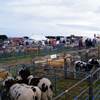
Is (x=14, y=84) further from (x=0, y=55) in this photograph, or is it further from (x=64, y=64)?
(x=0, y=55)

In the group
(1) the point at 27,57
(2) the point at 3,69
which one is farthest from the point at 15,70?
(1) the point at 27,57

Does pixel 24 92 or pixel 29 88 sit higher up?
pixel 29 88

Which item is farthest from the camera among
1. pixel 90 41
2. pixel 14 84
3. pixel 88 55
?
pixel 90 41

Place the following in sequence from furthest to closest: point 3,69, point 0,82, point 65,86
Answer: point 65,86, point 3,69, point 0,82

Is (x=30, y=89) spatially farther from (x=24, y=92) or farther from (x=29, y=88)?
(x=24, y=92)

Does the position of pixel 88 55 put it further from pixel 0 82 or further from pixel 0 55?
pixel 0 82

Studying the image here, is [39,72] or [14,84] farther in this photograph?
[39,72]

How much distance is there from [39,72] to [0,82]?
13.3 feet

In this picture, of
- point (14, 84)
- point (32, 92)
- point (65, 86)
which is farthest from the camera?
point (65, 86)

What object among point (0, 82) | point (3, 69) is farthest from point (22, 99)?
point (3, 69)

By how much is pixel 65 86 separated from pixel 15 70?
7.96ft

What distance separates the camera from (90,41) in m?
30.8

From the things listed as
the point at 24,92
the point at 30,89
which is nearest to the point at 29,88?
the point at 30,89

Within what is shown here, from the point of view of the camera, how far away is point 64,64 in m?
19.4
